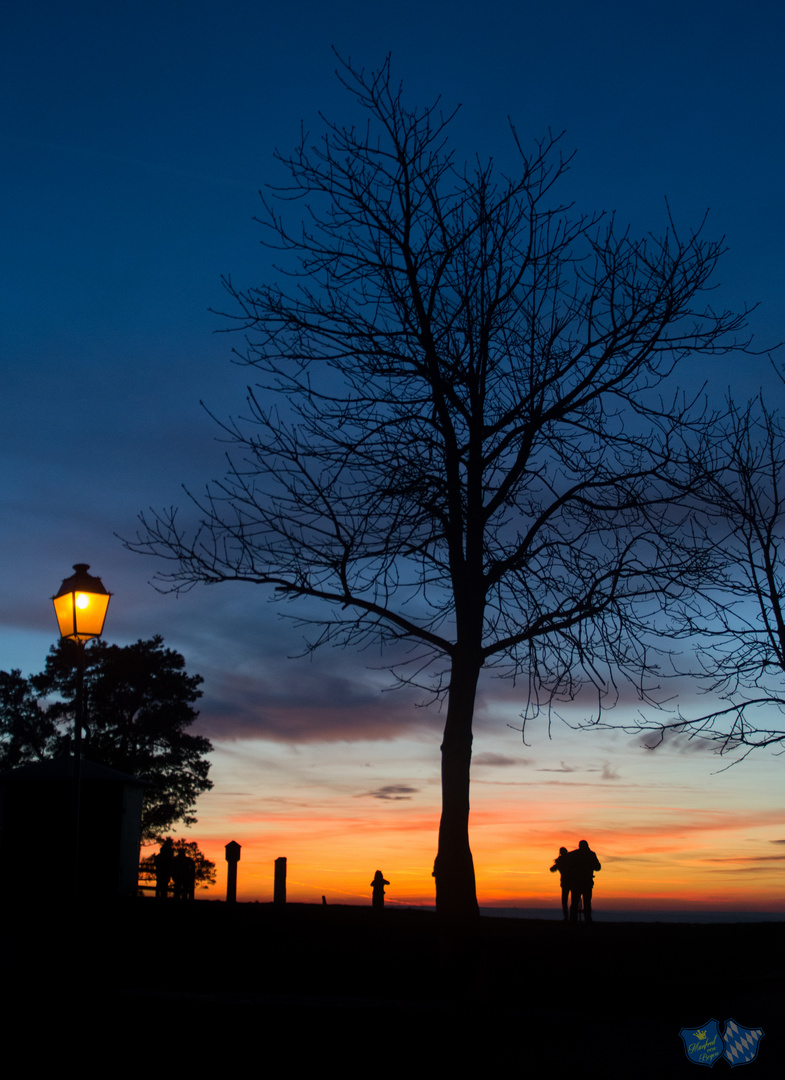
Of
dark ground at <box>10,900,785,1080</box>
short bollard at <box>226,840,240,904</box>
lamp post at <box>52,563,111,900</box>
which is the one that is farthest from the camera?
short bollard at <box>226,840,240,904</box>

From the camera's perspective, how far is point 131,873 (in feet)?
93.3

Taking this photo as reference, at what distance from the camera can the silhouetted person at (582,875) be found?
66.0 feet

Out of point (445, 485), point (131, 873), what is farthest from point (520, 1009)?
point (131, 873)

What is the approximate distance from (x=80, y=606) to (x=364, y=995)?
5.37 m

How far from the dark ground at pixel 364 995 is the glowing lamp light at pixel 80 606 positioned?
319cm

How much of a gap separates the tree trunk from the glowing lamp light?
4389mm

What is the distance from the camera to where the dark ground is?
24.0 ft

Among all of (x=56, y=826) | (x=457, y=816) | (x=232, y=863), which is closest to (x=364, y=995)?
(x=457, y=816)

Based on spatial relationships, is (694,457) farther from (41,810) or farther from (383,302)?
(41,810)

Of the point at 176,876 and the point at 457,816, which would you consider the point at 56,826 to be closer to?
the point at 176,876

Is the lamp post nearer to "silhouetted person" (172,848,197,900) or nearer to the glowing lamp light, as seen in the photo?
the glowing lamp light

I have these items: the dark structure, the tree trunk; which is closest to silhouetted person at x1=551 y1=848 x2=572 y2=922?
the tree trunk

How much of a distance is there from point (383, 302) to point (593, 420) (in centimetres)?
352

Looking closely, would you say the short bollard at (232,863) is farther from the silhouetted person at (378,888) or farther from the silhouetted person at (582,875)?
the silhouetted person at (582,875)
